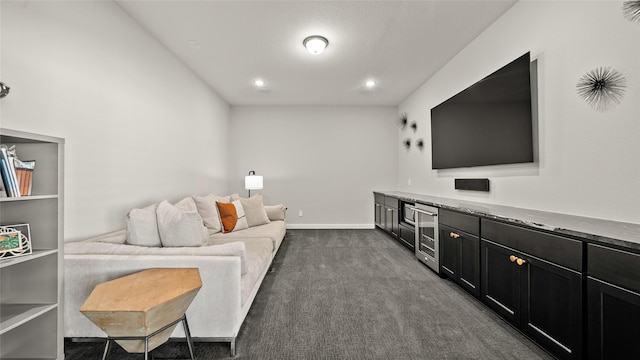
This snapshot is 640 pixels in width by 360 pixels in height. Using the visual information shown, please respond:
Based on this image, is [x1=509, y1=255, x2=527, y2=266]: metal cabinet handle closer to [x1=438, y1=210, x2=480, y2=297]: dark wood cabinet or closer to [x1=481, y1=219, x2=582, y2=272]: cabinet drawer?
[x1=481, y1=219, x2=582, y2=272]: cabinet drawer

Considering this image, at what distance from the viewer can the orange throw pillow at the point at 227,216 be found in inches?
145

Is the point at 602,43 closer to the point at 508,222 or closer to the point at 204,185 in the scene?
the point at 508,222

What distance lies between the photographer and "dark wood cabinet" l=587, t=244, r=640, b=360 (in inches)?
49.1

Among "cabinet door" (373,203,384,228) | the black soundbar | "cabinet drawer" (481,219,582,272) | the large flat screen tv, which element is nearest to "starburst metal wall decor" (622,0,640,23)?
the large flat screen tv

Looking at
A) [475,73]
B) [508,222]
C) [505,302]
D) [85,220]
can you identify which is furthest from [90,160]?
[475,73]

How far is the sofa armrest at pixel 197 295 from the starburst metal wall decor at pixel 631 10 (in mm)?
2747

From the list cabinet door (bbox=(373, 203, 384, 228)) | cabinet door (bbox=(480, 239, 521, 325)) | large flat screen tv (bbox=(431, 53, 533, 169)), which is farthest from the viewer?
cabinet door (bbox=(373, 203, 384, 228))

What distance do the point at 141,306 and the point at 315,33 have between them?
9.44 ft

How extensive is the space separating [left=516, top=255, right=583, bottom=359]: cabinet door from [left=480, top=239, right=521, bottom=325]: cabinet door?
7 cm

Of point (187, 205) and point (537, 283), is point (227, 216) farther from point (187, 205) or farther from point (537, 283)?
point (537, 283)

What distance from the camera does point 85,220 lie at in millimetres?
2193

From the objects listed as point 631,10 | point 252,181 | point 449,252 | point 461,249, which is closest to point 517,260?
point 461,249

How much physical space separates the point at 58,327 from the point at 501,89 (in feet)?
12.3

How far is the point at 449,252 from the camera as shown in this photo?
290 centimetres
